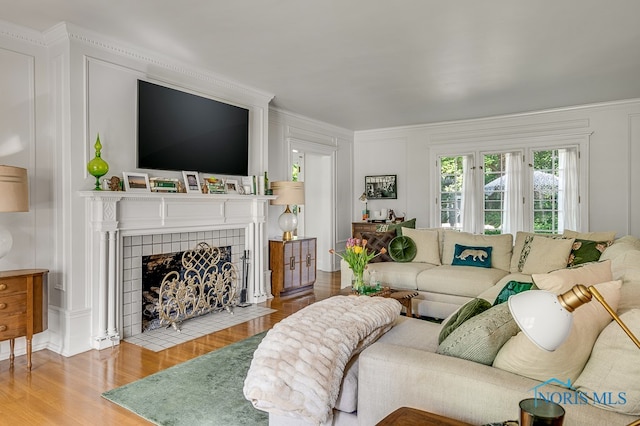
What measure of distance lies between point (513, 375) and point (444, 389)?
0.25 m

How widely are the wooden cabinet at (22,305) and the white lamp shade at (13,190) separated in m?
0.50

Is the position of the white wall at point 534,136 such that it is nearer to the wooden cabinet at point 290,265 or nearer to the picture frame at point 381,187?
the picture frame at point 381,187

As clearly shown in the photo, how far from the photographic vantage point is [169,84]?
13.6 ft

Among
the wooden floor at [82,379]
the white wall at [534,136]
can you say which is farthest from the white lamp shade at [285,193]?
the white wall at [534,136]

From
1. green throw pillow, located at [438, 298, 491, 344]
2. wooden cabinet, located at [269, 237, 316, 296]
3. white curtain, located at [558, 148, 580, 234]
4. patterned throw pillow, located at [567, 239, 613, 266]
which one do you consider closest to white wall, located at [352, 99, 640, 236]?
white curtain, located at [558, 148, 580, 234]

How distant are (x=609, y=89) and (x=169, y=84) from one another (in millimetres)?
5084

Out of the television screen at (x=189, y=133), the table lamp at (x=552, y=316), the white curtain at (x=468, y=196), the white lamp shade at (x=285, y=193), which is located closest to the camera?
the table lamp at (x=552, y=316)

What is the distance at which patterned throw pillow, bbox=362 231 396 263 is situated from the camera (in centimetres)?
518

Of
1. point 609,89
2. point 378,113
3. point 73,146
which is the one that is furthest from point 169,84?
point 609,89

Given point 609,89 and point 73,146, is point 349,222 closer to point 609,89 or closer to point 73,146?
point 609,89

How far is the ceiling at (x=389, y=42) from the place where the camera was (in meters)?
2.94

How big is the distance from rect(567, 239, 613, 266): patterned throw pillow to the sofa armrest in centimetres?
320

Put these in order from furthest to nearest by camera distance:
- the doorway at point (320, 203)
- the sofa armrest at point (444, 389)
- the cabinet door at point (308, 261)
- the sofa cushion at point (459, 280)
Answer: the doorway at point (320, 203)
the cabinet door at point (308, 261)
the sofa cushion at point (459, 280)
the sofa armrest at point (444, 389)
